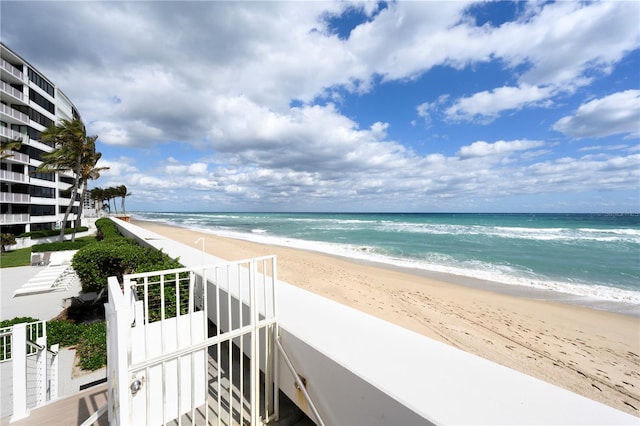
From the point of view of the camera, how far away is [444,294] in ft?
32.4

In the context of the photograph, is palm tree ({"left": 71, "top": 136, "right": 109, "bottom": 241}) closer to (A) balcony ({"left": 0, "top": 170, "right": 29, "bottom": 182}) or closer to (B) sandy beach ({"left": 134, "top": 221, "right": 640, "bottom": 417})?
(A) balcony ({"left": 0, "top": 170, "right": 29, "bottom": 182})

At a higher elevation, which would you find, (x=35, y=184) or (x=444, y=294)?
(x=35, y=184)

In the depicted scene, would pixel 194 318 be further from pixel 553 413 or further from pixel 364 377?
pixel 553 413

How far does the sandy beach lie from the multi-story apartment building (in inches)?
1184

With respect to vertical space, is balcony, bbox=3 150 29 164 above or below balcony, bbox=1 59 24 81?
below

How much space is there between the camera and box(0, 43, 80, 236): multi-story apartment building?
24828 mm

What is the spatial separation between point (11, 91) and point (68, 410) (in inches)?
1460

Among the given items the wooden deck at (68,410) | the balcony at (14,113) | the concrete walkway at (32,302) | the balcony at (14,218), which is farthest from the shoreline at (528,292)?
the balcony at (14,113)

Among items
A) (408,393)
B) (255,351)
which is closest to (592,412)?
(408,393)

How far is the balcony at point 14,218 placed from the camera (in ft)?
74.9

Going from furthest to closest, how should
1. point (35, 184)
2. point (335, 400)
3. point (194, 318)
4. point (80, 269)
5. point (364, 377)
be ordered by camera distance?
point (35, 184) → point (80, 269) → point (194, 318) → point (335, 400) → point (364, 377)

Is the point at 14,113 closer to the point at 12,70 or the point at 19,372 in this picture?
the point at 12,70

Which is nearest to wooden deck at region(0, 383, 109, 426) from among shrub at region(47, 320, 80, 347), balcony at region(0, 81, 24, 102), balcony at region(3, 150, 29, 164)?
shrub at region(47, 320, 80, 347)

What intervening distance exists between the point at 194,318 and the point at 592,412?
10.8 feet
